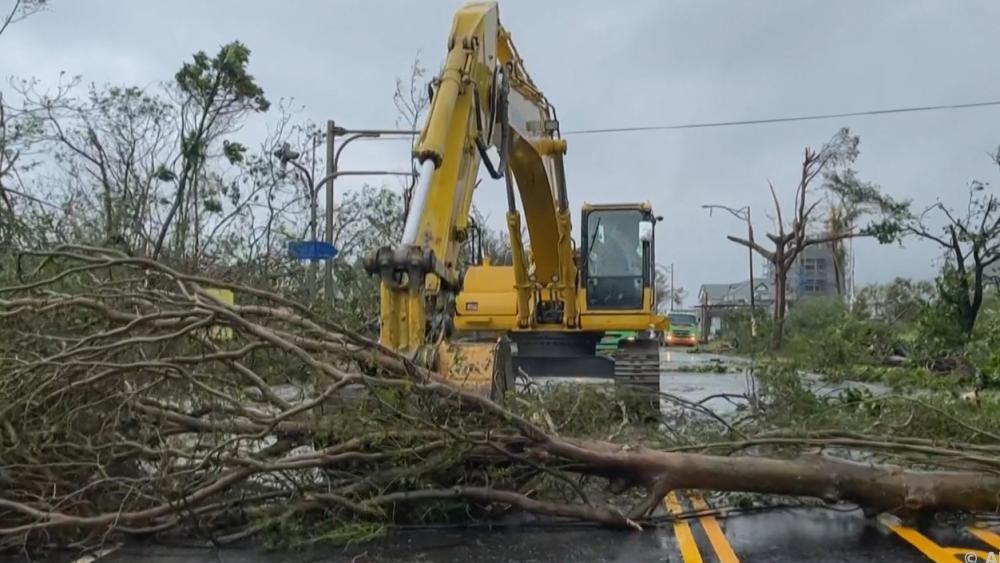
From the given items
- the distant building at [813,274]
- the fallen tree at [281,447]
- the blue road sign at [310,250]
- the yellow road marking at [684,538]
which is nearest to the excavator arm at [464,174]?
the fallen tree at [281,447]

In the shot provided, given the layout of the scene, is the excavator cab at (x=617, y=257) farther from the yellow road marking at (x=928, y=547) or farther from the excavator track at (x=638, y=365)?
the yellow road marking at (x=928, y=547)

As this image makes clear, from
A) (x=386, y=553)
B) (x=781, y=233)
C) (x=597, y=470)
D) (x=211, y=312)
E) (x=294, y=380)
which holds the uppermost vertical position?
(x=781, y=233)

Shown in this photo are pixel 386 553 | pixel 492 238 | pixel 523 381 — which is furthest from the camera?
pixel 492 238

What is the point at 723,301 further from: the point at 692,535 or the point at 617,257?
the point at 692,535

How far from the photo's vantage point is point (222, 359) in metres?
6.39

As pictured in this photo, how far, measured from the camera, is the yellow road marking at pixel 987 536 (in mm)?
6059

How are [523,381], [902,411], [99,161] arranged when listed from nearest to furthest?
[902,411] → [523,381] → [99,161]

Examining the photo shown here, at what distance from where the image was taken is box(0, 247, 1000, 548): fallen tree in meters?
6.07

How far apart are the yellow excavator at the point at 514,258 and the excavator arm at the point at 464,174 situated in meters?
0.01

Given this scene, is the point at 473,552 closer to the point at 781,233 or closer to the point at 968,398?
the point at 968,398

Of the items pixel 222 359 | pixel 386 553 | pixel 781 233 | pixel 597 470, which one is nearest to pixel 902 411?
pixel 597 470

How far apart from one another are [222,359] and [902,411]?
4774 mm

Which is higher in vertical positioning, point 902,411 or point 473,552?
point 902,411

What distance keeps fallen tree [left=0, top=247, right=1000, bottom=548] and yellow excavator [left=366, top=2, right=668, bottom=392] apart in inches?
33.1
